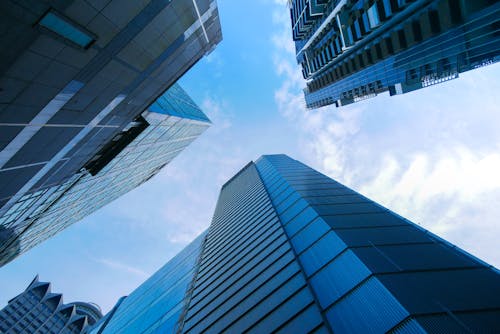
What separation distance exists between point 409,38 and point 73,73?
28308mm

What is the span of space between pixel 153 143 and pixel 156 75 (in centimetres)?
1297

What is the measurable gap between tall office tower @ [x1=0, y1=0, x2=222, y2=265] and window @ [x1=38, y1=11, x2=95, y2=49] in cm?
3

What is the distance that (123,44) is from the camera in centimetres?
1076

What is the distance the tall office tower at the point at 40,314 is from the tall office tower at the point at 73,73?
109477mm

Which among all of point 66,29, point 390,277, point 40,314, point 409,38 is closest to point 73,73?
point 66,29

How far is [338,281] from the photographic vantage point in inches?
322

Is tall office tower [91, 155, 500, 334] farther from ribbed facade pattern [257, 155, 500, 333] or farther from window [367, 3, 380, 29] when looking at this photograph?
window [367, 3, 380, 29]

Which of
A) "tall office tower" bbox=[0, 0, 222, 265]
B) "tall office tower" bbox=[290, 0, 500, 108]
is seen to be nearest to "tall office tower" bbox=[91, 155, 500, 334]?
"tall office tower" bbox=[0, 0, 222, 265]

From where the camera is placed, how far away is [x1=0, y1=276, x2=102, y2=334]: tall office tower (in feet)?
309

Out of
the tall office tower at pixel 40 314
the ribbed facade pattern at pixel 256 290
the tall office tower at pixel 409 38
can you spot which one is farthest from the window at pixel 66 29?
the tall office tower at pixel 40 314

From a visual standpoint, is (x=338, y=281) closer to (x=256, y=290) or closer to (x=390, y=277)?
(x=390, y=277)

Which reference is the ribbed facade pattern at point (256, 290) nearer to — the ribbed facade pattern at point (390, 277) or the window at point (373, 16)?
the ribbed facade pattern at point (390, 277)

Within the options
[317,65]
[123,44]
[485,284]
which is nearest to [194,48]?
[123,44]

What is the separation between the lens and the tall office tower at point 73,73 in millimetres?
7699
